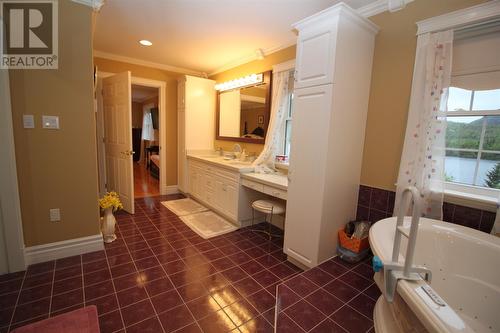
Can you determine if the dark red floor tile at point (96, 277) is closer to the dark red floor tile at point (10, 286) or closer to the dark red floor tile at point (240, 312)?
the dark red floor tile at point (10, 286)

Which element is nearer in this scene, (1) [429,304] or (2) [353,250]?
(1) [429,304]

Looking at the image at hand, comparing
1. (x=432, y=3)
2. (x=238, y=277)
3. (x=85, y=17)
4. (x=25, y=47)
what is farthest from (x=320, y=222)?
(x=25, y=47)

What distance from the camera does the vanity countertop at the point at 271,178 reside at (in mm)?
2587

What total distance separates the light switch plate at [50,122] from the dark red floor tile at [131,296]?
64.7 inches

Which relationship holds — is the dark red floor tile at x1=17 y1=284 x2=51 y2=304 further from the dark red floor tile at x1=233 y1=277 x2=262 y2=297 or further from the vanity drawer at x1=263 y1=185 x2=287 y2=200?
the vanity drawer at x1=263 y1=185 x2=287 y2=200

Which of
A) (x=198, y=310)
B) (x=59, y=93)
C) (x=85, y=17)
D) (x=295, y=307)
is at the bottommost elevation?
(x=198, y=310)

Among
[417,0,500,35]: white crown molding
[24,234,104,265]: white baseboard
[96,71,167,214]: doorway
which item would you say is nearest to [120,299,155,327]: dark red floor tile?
[24,234,104,265]: white baseboard

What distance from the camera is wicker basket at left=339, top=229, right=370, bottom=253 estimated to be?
212 centimetres

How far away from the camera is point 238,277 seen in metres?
2.14

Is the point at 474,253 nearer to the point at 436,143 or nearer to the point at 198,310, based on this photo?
the point at 436,143

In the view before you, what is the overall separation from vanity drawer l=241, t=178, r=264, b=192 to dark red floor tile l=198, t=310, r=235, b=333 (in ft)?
4.79

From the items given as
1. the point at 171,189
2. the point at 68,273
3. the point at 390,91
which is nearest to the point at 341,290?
the point at 390,91

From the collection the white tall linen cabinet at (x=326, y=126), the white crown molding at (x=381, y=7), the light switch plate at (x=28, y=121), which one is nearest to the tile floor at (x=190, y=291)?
the white tall linen cabinet at (x=326, y=126)

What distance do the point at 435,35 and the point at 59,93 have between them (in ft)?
10.8
